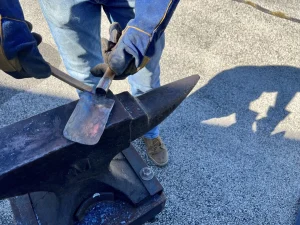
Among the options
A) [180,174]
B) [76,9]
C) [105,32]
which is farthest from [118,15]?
[105,32]

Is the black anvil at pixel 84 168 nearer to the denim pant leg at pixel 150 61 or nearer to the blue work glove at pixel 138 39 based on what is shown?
the blue work glove at pixel 138 39

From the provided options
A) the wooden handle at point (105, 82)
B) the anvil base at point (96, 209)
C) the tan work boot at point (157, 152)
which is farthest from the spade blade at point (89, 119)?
the tan work boot at point (157, 152)

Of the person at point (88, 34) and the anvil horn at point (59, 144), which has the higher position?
the person at point (88, 34)

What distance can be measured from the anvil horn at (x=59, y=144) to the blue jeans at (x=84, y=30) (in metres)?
0.49

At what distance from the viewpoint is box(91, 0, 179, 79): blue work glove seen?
1336 millimetres

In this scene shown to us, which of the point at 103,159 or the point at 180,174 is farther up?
the point at 103,159

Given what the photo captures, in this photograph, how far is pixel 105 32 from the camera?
3027 millimetres

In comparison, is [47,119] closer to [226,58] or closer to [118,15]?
[118,15]

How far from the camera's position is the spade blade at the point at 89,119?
3.92 feet

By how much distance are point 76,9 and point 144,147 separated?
986mm

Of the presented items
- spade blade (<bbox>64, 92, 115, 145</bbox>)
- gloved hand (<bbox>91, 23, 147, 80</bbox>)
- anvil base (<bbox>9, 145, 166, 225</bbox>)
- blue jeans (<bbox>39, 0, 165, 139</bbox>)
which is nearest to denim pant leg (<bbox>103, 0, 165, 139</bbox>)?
blue jeans (<bbox>39, 0, 165, 139</bbox>)

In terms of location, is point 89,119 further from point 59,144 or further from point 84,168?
point 84,168

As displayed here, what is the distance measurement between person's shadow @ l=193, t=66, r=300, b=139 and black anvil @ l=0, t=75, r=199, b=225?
3.27 ft

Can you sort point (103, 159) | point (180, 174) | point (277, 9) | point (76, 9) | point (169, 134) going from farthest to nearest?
1. point (277, 9)
2. point (169, 134)
3. point (180, 174)
4. point (76, 9)
5. point (103, 159)
